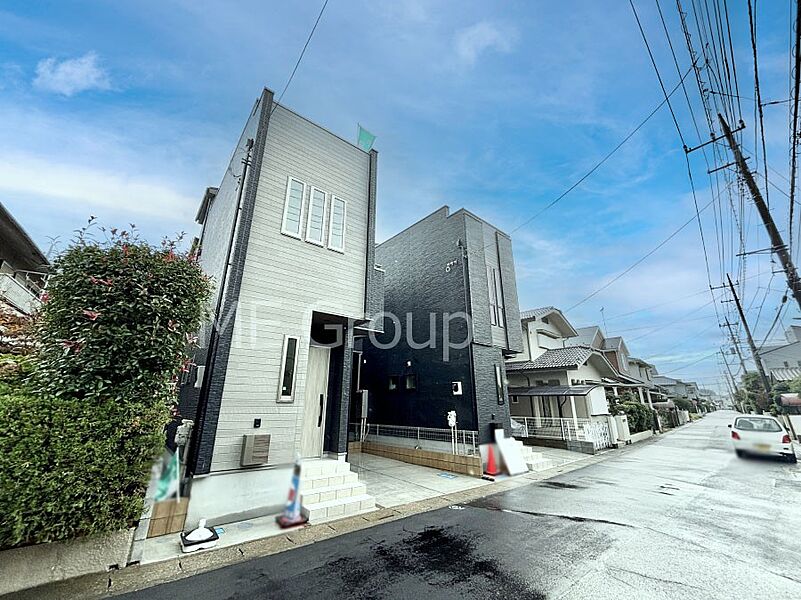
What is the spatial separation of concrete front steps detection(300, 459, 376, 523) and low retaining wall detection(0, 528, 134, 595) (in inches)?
86.2

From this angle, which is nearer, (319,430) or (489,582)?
(489,582)

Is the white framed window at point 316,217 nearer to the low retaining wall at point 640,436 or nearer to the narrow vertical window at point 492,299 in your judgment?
the narrow vertical window at point 492,299

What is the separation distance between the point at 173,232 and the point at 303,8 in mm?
4333

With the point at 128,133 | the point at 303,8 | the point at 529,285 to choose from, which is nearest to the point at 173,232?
the point at 128,133

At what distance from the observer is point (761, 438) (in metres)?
9.28

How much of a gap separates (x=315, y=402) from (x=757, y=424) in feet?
42.5

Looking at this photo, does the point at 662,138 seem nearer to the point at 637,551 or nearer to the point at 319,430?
the point at 637,551

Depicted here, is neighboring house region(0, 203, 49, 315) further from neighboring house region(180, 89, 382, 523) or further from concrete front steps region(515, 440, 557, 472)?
concrete front steps region(515, 440, 557, 472)

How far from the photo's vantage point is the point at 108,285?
3801 mm

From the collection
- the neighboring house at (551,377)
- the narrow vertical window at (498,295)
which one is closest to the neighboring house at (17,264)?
the narrow vertical window at (498,295)

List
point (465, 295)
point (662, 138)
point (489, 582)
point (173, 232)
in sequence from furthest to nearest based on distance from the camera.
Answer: point (465, 295), point (662, 138), point (173, 232), point (489, 582)

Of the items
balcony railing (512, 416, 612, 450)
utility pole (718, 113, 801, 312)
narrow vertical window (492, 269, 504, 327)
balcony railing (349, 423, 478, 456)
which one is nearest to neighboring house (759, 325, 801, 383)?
balcony railing (512, 416, 612, 450)

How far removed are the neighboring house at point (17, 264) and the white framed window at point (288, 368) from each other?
14.6ft

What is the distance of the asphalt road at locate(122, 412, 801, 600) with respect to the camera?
2.93 meters
